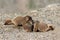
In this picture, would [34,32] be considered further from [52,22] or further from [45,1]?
[45,1]

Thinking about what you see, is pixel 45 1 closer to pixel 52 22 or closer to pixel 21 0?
pixel 21 0

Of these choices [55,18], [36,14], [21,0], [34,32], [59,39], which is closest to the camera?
[59,39]

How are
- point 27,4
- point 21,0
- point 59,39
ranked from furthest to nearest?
point 21,0, point 27,4, point 59,39

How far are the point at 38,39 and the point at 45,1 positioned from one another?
400 cm

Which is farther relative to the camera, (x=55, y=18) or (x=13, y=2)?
(x=13, y=2)

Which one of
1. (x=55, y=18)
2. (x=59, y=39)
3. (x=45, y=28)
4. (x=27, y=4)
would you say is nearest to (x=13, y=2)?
(x=27, y=4)

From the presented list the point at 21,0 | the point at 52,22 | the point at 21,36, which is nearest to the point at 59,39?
the point at 21,36

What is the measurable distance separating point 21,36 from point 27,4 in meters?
3.41

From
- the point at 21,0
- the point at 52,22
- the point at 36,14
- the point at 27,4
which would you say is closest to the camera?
the point at 52,22

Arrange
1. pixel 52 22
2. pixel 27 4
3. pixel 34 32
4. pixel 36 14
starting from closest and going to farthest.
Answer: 1. pixel 34 32
2. pixel 52 22
3. pixel 36 14
4. pixel 27 4

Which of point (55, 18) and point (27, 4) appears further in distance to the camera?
point (27, 4)

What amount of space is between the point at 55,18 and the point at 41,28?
87 centimetres

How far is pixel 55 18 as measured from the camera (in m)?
4.58

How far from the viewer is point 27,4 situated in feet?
22.6
